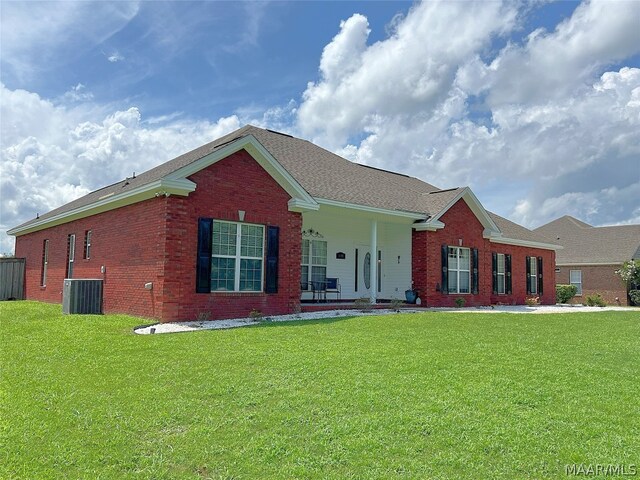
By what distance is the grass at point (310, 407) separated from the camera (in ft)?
14.0

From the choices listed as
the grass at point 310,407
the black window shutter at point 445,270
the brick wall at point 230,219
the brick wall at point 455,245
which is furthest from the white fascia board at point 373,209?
the grass at point 310,407

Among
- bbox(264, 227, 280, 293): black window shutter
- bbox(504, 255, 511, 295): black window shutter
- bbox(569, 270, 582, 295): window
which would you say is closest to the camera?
bbox(264, 227, 280, 293): black window shutter

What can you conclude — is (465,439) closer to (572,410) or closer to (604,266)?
(572,410)

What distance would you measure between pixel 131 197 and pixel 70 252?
21.8ft

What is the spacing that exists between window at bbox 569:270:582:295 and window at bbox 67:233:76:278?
30.7m

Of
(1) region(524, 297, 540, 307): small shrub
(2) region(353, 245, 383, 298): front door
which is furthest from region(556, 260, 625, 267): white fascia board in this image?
(2) region(353, 245, 383, 298): front door

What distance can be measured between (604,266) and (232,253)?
28.6m

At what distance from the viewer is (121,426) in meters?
5.02

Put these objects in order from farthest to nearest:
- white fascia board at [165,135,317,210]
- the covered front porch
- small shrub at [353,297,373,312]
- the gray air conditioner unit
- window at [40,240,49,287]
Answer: window at [40,240,49,287]
the covered front porch
small shrub at [353,297,373,312]
the gray air conditioner unit
white fascia board at [165,135,317,210]

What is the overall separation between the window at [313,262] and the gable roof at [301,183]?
238cm

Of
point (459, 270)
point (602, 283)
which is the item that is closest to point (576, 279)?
point (602, 283)

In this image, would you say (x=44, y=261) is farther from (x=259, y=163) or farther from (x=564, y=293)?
(x=564, y=293)

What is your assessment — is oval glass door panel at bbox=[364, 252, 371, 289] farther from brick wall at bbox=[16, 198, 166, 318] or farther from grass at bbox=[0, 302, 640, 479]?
grass at bbox=[0, 302, 640, 479]

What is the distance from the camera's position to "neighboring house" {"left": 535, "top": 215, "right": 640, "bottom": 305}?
106 ft
